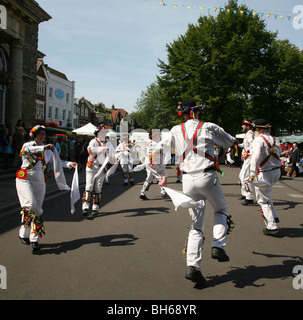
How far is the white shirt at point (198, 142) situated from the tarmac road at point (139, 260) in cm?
130

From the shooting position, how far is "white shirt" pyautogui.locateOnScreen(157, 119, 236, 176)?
386 cm

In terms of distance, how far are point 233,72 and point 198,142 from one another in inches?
1064

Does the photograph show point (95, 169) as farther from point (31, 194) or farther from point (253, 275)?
point (253, 275)

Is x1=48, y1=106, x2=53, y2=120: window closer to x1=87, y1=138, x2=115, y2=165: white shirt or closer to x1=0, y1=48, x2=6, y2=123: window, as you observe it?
x1=0, y1=48, x2=6, y2=123: window

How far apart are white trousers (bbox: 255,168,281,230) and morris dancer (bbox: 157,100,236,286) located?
218 cm

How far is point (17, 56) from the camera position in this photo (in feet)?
59.3

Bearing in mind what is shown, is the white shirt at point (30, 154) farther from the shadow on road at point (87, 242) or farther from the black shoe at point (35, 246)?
the shadow on road at point (87, 242)

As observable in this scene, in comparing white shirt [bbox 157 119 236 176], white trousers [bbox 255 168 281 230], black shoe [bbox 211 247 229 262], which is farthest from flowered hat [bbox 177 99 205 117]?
white trousers [bbox 255 168 281 230]

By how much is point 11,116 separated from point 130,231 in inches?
584

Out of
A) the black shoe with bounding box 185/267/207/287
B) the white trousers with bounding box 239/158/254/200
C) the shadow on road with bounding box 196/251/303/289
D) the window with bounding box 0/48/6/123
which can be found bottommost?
the shadow on road with bounding box 196/251/303/289

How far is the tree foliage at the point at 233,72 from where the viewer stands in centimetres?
2941

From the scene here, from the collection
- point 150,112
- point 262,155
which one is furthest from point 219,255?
point 150,112

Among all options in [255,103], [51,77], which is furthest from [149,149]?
[51,77]
